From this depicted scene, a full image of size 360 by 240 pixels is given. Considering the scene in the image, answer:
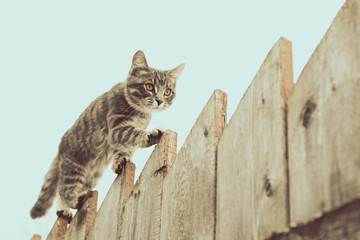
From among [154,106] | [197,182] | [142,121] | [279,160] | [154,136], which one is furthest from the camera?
[142,121]

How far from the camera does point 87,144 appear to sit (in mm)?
3984

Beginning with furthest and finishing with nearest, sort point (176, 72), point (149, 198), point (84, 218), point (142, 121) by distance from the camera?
point (176, 72) < point (142, 121) < point (84, 218) < point (149, 198)

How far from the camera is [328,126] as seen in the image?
0.96 m

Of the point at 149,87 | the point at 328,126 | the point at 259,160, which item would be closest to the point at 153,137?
the point at 149,87

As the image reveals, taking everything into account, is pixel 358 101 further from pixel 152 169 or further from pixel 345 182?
pixel 152 169

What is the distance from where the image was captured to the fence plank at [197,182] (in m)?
1.41

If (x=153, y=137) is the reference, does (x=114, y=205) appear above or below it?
below

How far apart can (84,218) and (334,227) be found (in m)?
1.72

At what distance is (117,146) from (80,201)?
0.71 m

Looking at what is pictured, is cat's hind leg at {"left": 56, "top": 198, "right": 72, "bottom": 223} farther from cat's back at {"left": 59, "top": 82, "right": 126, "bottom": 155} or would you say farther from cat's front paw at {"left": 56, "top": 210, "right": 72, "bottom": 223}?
cat's back at {"left": 59, "top": 82, "right": 126, "bottom": 155}

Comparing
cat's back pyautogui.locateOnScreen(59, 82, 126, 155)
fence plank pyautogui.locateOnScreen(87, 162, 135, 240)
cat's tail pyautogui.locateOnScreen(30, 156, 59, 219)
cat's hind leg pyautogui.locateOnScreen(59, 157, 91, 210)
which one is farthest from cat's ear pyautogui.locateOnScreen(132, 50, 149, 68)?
fence plank pyautogui.locateOnScreen(87, 162, 135, 240)

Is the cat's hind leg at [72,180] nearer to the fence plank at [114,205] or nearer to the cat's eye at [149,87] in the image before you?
the cat's eye at [149,87]

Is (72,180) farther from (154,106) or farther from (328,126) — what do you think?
(328,126)

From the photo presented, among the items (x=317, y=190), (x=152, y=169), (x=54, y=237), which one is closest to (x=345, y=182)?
(x=317, y=190)
